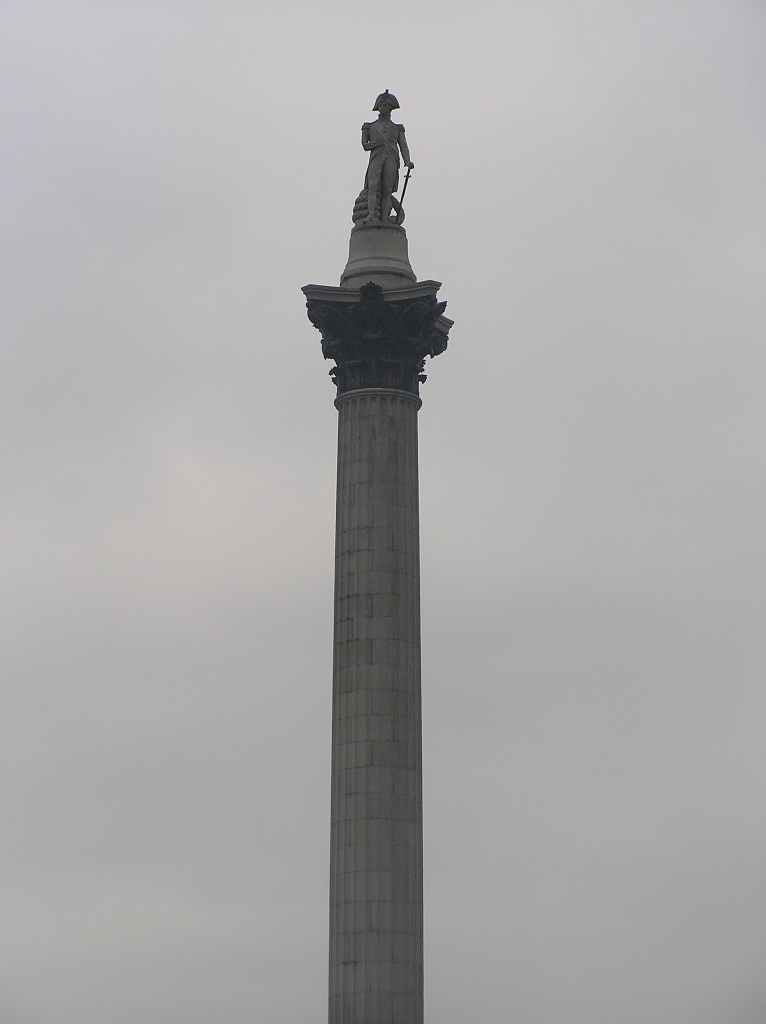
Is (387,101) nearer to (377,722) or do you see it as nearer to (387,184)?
(387,184)

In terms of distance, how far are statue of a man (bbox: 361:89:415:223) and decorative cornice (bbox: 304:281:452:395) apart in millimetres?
3567

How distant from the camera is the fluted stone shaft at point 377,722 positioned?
184ft

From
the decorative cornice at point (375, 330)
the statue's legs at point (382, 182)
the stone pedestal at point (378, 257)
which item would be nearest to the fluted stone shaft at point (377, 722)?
the decorative cornice at point (375, 330)

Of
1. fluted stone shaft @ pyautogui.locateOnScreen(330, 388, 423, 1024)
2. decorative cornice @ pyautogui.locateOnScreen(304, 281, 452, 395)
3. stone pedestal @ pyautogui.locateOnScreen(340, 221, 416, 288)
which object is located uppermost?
stone pedestal @ pyautogui.locateOnScreen(340, 221, 416, 288)

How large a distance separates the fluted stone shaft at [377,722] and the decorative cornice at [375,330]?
0.56m

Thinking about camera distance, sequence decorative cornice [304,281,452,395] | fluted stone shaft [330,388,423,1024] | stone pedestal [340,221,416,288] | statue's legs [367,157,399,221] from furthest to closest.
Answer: statue's legs [367,157,399,221]
stone pedestal [340,221,416,288]
decorative cornice [304,281,452,395]
fluted stone shaft [330,388,423,1024]

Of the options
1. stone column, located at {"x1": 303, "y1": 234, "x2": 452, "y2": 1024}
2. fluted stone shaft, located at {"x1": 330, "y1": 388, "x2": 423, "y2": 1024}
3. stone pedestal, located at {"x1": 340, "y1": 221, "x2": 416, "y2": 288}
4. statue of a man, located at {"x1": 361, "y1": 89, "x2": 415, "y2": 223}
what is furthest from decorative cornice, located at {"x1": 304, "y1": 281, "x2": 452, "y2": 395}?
statue of a man, located at {"x1": 361, "y1": 89, "x2": 415, "y2": 223}

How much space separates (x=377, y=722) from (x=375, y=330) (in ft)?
36.9

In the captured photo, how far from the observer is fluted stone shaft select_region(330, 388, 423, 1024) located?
56.1m

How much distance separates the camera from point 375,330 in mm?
60938

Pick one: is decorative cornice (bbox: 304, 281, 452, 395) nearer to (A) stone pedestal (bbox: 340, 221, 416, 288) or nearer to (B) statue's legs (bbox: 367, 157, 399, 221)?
(A) stone pedestal (bbox: 340, 221, 416, 288)

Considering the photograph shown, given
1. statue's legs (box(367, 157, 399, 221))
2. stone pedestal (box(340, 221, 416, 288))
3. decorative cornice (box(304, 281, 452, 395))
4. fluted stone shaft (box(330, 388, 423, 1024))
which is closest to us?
fluted stone shaft (box(330, 388, 423, 1024))

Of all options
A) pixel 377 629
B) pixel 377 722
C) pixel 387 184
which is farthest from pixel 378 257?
pixel 377 722

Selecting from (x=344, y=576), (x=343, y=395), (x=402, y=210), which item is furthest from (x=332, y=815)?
(x=402, y=210)
